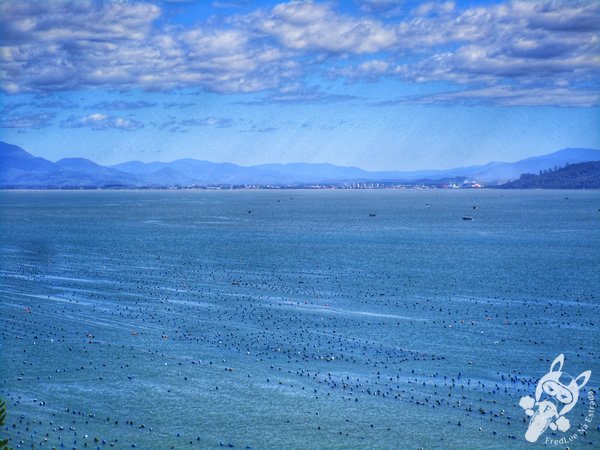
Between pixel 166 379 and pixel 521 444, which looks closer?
pixel 521 444

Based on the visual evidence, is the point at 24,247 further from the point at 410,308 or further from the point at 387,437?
the point at 387,437

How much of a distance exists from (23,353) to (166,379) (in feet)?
48.1

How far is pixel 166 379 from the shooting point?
5134cm

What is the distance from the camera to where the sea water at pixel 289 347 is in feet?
141

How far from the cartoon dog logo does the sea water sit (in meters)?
0.62

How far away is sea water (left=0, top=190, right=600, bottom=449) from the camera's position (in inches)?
1695

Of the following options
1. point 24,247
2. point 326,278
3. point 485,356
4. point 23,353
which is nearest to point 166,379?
point 23,353

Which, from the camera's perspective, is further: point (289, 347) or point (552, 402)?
point (289, 347)

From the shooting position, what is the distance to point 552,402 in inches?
1859

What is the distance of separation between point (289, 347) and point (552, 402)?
21.5m

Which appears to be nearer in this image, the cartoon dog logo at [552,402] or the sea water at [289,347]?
the cartoon dog logo at [552,402]

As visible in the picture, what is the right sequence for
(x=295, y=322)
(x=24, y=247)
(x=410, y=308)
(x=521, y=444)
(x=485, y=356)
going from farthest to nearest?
(x=24, y=247) → (x=410, y=308) → (x=295, y=322) → (x=485, y=356) → (x=521, y=444)

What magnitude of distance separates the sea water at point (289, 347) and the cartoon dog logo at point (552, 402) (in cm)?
62

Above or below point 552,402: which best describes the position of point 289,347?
above
